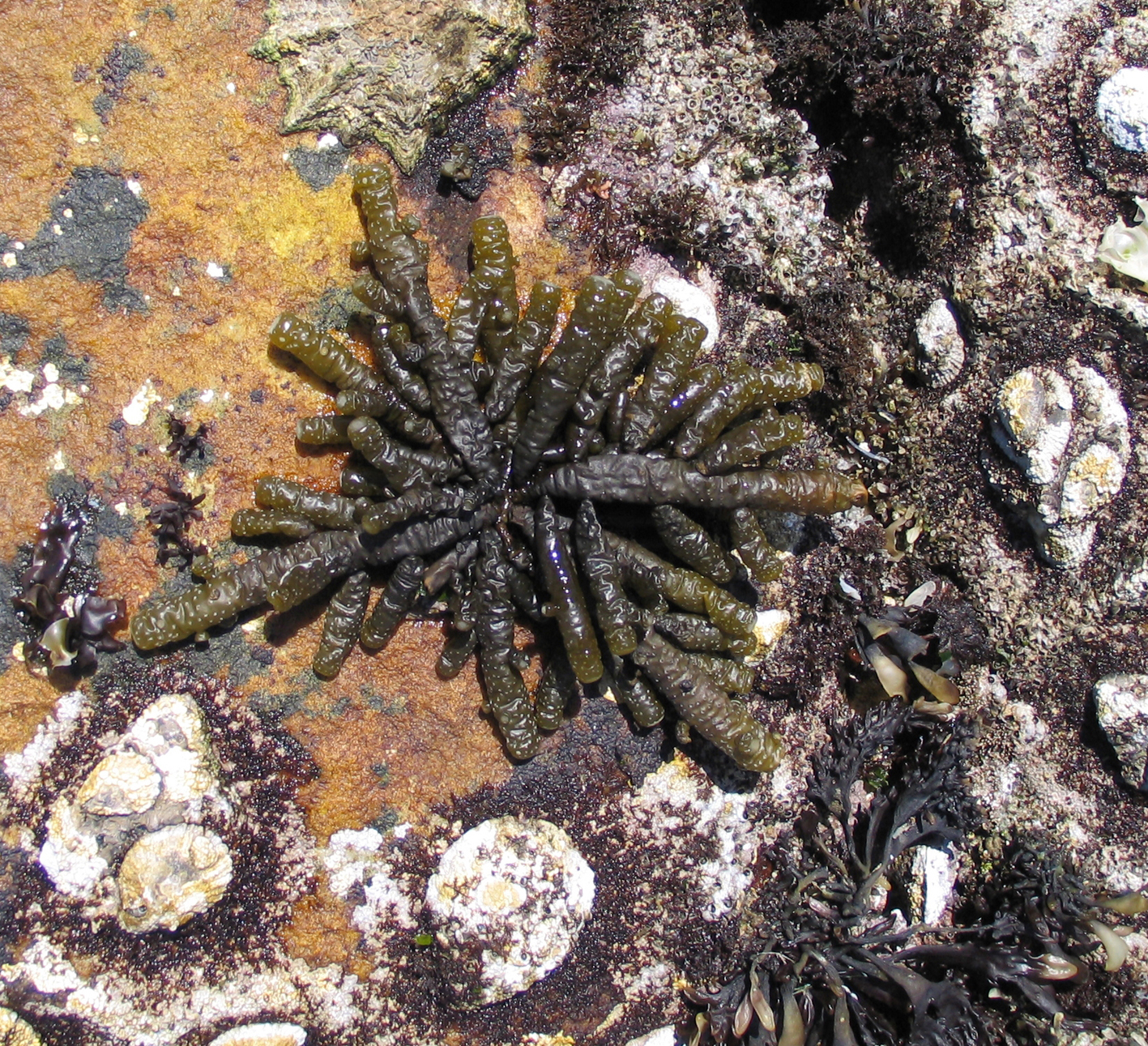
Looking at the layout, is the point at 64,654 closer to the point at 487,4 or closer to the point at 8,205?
the point at 8,205

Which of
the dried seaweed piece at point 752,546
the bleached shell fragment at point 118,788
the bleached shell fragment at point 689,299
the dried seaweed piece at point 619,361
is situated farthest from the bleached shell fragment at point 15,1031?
the bleached shell fragment at point 689,299

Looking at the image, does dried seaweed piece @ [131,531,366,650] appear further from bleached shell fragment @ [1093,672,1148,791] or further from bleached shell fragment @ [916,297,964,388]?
bleached shell fragment @ [1093,672,1148,791]

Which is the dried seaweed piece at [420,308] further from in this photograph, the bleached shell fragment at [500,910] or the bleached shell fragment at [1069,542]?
the bleached shell fragment at [1069,542]

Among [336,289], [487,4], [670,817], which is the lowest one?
[670,817]

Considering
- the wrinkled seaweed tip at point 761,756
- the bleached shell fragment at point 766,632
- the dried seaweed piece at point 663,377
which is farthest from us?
the bleached shell fragment at point 766,632

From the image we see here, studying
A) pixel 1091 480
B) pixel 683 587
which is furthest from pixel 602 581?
pixel 1091 480

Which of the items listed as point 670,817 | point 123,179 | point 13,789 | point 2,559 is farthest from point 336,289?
point 670,817
